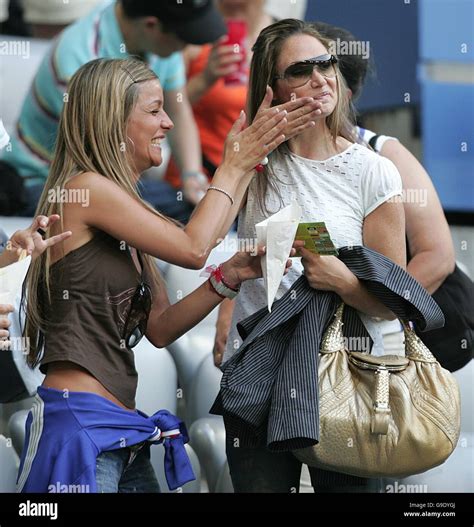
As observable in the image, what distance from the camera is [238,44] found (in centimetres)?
538

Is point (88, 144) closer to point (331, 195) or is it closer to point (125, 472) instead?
point (331, 195)

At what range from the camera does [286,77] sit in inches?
119

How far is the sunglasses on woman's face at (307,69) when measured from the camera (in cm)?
300

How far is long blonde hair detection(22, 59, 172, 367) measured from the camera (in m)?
2.91

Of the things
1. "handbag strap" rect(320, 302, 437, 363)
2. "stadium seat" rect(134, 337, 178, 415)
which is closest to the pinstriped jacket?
"handbag strap" rect(320, 302, 437, 363)

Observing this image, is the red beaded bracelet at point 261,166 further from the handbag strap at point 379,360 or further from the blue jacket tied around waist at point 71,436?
the blue jacket tied around waist at point 71,436

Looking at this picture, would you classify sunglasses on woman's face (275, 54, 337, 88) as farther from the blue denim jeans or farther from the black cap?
the black cap

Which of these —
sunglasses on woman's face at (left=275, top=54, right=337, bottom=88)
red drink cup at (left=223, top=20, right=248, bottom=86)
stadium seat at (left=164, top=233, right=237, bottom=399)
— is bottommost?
stadium seat at (left=164, top=233, right=237, bottom=399)

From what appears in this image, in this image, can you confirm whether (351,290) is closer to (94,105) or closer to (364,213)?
(364,213)

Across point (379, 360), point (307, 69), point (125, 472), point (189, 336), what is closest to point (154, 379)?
point (189, 336)

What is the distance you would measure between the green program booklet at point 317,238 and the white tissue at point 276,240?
0.10 ft

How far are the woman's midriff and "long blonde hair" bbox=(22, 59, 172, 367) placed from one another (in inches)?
4.9

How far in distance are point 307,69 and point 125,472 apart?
1.14 metres
